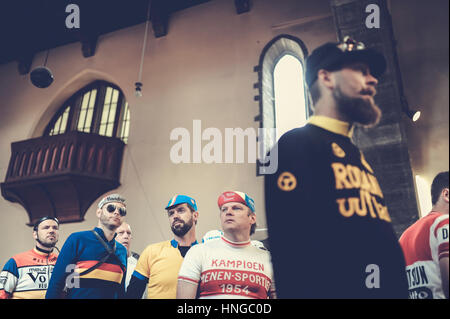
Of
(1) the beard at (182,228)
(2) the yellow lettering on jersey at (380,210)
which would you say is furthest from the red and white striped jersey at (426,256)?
(1) the beard at (182,228)

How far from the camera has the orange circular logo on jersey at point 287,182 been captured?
122cm

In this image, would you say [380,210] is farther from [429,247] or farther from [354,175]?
[429,247]

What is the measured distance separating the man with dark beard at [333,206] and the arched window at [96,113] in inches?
266

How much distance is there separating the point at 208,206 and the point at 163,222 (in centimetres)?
89

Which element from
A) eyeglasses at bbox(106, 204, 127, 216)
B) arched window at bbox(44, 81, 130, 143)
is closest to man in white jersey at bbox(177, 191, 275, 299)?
eyeglasses at bbox(106, 204, 127, 216)

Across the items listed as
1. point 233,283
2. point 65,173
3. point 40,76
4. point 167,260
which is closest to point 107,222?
point 167,260

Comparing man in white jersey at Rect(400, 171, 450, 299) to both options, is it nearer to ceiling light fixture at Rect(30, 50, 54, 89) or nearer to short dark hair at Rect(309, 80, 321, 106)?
short dark hair at Rect(309, 80, 321, 106)

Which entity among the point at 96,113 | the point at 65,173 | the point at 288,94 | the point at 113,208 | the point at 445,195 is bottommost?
the point at 445,195

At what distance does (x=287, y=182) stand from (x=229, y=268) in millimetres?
1237

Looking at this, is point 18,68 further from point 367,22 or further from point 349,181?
point 349,181

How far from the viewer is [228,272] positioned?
2.28 meters

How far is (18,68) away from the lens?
893 cm

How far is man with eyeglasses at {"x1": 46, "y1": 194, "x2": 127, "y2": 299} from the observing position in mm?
2600

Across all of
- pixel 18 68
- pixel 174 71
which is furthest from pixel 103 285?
pixel 18 68
